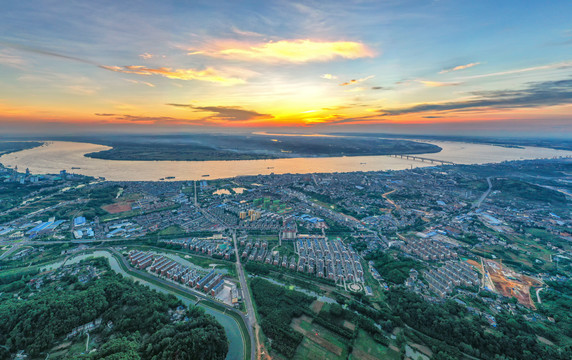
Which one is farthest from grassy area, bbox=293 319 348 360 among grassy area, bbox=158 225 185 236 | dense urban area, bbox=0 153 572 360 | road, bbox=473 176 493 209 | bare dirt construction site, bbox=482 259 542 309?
road, bbox=473 176 493 209

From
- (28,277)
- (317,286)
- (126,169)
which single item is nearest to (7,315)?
(28,277)

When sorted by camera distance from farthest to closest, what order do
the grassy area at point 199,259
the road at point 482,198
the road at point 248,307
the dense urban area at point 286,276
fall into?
the road at point 482,198 → the grassy area at point 199,259 → the road at point 248,307 → the dense urban area at point 286,276

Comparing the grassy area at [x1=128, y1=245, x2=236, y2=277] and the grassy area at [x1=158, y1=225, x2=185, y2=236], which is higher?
the grassy area at [x1=158, y1=225, x2=185, y2=236]

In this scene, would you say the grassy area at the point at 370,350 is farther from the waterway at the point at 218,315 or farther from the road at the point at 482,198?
the road at the point at 482,198

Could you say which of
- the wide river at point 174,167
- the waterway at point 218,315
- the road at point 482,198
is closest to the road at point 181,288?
the waterway at point 218,315

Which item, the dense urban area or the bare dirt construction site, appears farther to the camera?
the bare dirt construction site

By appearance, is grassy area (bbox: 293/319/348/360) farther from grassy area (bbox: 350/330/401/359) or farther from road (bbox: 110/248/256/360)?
road (bbox: 110/248/256/360)

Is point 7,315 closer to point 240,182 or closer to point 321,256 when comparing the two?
point 321,256

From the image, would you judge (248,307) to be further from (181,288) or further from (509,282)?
(509,282)
